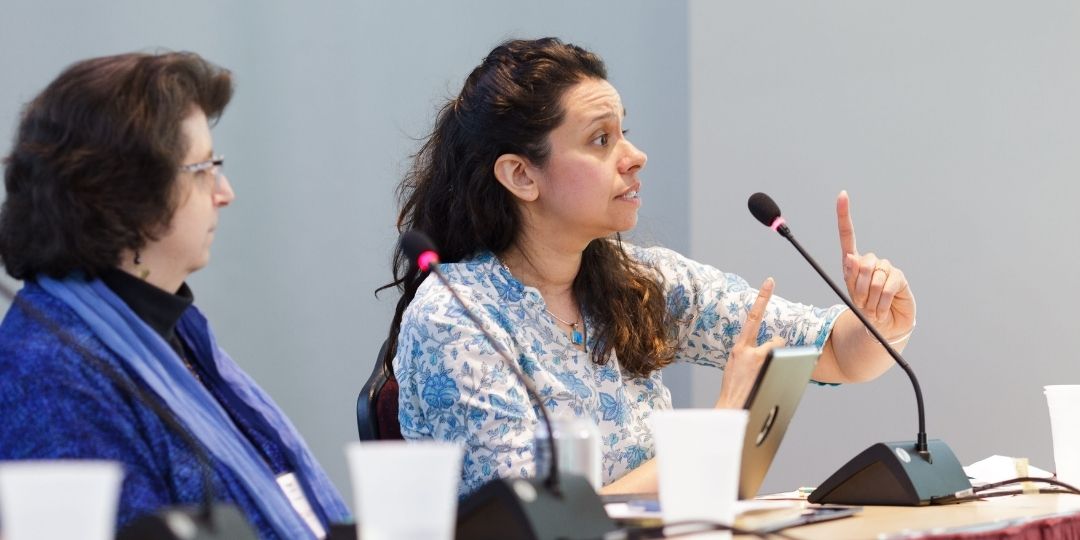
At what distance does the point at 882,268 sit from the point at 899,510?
633mm

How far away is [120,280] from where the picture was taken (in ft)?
5.03

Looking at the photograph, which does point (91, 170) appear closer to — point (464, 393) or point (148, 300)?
point (148, 300)

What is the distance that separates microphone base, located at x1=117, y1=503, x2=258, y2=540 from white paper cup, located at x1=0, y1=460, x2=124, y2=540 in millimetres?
156

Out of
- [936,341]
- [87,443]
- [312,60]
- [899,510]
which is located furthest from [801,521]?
[312,60]

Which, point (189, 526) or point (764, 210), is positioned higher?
point (764, 210)

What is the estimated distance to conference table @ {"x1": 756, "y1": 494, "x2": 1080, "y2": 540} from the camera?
4.34 ft

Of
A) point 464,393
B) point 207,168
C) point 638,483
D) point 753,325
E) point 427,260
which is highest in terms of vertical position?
point 207,168

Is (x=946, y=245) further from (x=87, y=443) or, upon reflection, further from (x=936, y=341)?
(x=87, y=443)

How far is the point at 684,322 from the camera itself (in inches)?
95.9

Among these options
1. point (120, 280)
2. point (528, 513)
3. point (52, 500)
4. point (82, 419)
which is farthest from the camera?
point (120, 280)

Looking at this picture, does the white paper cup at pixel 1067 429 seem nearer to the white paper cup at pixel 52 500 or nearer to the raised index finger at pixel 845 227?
the raised index finger at pixel 845 227

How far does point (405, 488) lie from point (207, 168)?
2.50ft

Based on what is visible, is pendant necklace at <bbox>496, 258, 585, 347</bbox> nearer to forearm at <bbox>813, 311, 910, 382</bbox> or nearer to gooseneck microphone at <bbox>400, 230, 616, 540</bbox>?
forearm at <bbox>813, 311, 910, 382</bbox>

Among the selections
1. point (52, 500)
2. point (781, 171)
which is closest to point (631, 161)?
point (781, 171)
